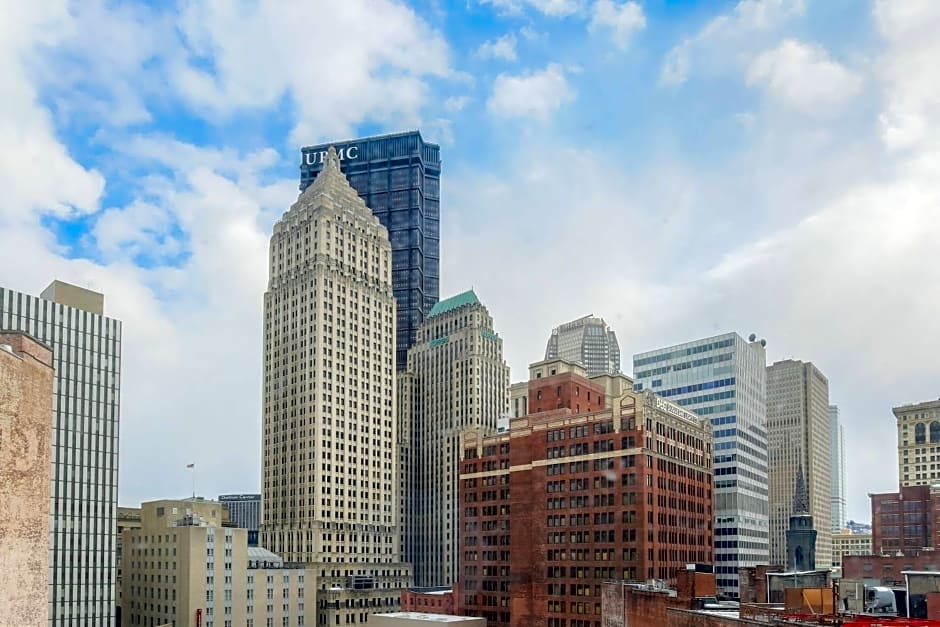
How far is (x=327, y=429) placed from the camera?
18400 centimetres

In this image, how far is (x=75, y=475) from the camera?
126m

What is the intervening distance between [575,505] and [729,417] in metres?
65.0

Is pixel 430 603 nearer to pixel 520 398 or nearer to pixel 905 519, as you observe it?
pixel 520 398

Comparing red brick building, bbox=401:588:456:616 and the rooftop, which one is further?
red brick building, bbox=401:588:456:616

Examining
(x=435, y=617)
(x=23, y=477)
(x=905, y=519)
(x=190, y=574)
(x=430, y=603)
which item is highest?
(x=23, y=477)

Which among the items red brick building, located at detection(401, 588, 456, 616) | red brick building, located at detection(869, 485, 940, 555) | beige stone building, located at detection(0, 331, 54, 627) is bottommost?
red brick building, located at detection(401, 588, 456, 616)

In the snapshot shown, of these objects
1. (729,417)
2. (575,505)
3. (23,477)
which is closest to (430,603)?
(575,505)

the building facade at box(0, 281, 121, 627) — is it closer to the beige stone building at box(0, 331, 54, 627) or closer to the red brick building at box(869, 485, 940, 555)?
the beige stone building at box(0, 331, 54, 627)

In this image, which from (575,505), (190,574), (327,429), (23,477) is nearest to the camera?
(23,477)

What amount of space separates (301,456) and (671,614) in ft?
410

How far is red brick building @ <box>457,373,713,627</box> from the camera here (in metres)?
112

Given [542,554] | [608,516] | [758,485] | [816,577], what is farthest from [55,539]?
[758,485]

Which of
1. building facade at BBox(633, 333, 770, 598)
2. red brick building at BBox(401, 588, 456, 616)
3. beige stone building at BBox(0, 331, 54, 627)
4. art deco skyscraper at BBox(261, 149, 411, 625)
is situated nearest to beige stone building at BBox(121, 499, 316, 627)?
art deco skyscraper at BBox(261, 149, 411, 625)

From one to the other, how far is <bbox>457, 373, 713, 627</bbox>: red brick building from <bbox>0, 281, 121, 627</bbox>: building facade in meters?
47.3
